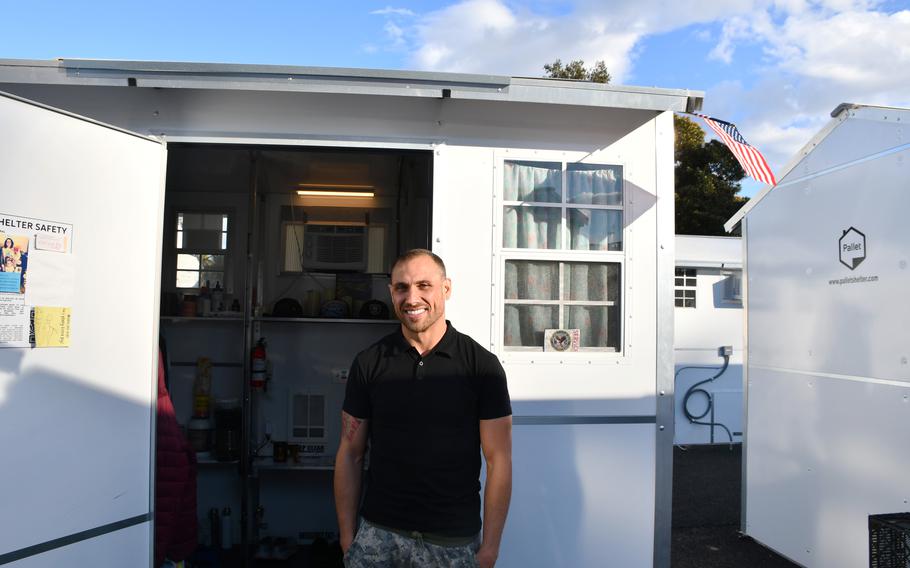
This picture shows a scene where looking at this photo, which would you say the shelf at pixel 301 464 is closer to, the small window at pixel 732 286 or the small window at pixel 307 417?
the small window at pixel 307 417

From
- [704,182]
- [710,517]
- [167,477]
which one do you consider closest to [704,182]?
[704,182]

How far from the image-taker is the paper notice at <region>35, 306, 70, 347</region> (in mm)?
2709

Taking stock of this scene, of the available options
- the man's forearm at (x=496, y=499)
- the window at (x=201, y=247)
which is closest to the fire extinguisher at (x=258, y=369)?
the window at (x=201, y=247)

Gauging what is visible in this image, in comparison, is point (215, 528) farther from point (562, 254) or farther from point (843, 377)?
point (843, 377)

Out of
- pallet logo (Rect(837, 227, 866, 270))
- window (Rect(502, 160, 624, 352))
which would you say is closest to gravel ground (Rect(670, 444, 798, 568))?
pallet logo (Rect(837, 227, 866, 270))

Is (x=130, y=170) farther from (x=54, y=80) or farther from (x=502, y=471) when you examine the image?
(x=502, y=471)

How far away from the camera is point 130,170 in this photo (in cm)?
308

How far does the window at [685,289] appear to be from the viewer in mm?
10305

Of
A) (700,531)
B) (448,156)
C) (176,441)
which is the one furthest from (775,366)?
(176,441)

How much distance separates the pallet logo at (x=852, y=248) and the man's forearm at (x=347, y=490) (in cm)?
372

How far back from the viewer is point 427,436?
7.72 ft

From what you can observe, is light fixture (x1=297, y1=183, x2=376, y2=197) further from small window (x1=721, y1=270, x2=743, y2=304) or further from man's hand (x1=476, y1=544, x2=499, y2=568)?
small window (x1=721, y1=270, x2=743, y2=304)

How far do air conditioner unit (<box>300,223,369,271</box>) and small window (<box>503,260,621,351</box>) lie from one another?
7.68 feet

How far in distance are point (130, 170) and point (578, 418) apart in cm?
236
